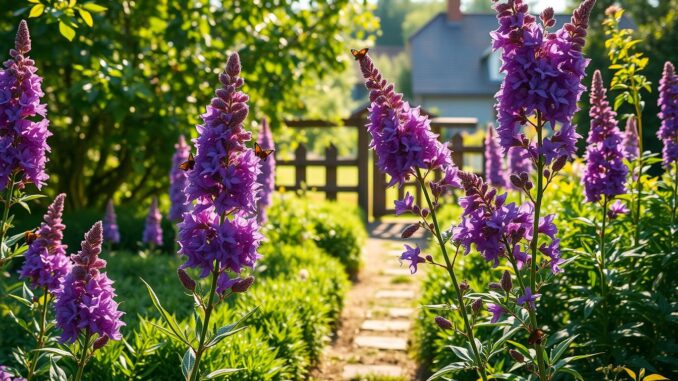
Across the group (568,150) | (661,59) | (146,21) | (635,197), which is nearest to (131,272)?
(146,21)

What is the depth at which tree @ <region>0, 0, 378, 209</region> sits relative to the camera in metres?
6.94

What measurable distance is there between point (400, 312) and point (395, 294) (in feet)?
2.11

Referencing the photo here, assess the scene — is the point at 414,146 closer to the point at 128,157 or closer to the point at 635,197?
the point at 635,197

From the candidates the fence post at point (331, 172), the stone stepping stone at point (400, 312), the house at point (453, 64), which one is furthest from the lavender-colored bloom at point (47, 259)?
the house at point (453, 64)

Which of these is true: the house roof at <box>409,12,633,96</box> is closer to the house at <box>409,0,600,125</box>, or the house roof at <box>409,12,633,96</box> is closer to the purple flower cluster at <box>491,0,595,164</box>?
the house at <box>409,0,600,125</box>

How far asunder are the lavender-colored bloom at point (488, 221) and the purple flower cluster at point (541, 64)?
0.74ft

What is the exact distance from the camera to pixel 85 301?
2598 mm

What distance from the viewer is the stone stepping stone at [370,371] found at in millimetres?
4922

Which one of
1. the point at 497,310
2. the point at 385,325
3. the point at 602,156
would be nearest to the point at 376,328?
the point at 385,325

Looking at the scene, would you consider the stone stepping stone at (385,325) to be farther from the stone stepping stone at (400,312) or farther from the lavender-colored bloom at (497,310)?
the lavender-colored bloom at (497,310)

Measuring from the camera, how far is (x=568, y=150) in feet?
8.78

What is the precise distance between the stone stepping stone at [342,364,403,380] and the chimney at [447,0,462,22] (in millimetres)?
27305

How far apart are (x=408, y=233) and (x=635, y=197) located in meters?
2.16

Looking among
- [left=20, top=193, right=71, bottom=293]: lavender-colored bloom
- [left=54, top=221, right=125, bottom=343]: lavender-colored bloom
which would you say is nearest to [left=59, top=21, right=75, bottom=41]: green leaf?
[left=20, top=193, right=71, bottom=293]: lavender-colored bloom
